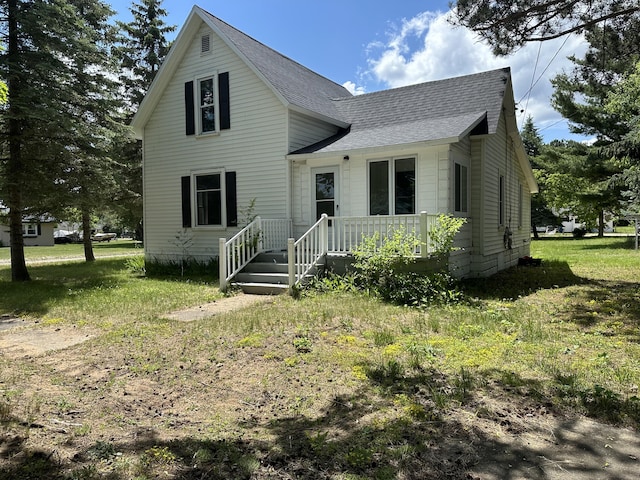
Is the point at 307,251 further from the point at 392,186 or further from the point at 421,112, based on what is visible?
the point at 421,112

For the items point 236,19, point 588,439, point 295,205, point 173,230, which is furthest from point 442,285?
point 236,19

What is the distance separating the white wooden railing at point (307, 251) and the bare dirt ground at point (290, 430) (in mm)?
4444

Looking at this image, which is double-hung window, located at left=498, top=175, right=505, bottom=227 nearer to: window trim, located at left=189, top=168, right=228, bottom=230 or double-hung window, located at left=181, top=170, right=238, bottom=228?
double-hung window, located at left=181, top=170, right=238, bottom=228

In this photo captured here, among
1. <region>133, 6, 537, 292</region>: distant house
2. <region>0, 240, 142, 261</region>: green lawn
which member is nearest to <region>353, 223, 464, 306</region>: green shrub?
<region>133, 6, 537, 292</region>: distant house

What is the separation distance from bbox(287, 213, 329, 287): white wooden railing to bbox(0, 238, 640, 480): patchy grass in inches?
62.7

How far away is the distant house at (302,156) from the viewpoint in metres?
10.2

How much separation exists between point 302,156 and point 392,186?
2498 millimetres

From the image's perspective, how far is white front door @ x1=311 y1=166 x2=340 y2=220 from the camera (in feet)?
37.0

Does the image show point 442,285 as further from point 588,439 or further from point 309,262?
point 588,439

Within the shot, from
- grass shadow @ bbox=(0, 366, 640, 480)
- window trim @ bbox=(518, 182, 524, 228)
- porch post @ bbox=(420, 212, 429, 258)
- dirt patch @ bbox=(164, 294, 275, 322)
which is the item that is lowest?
grass shadow @ bbox=(0, 366, 640, 480)

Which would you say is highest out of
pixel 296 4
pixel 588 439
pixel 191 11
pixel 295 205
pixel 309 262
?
pixel 296 4

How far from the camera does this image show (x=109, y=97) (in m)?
12.8

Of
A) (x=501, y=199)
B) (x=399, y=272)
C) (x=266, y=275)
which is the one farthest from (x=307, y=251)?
(x=501, y=199)

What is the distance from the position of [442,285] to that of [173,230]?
29.8 feet
